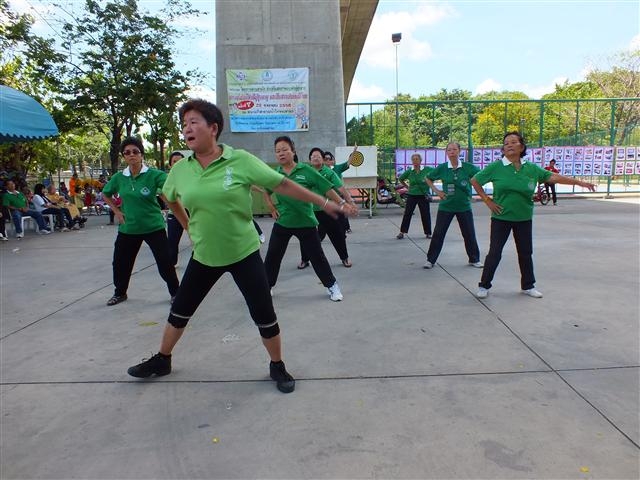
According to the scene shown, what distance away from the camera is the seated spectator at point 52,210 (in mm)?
12812

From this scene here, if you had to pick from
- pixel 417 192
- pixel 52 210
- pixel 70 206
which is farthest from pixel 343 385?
pixel 70 206

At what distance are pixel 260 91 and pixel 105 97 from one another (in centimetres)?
605

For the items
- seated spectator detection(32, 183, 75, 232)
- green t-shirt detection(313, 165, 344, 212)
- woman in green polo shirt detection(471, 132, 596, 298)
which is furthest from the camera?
seated spectator detection(32, 183, 75, 232)

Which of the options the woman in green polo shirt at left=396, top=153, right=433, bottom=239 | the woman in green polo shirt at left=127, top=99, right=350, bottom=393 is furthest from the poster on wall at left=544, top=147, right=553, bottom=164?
the woman in green polo shirt at left=127, top=99, right=350, bottom=393

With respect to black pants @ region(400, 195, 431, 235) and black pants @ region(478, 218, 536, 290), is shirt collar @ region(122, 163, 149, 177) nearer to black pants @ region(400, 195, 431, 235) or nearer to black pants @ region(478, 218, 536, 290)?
black pants @ region(478, 218, 536, 290)

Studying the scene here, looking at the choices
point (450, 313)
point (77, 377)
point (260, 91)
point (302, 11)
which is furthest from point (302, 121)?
point (77, 377)

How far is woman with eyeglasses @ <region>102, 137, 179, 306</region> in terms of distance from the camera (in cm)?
525

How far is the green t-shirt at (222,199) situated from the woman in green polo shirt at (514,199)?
3208 millimetres

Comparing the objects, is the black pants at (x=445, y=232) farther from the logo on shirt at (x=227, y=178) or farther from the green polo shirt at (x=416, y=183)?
the logo on shirt at (x=227, y=178)

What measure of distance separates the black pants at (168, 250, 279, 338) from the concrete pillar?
1142 cm

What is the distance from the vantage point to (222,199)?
2982mm

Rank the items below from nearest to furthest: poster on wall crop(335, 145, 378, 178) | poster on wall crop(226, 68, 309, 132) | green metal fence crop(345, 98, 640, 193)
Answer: poster on wall crop(335, 145, 378, 178)
poster on wall crop(226, 68, 309, 132)
green metal fence crop(345, 98, 640, 193)

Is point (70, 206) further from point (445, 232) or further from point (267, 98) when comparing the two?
point (445, 232)

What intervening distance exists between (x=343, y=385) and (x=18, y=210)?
12.1 meters
